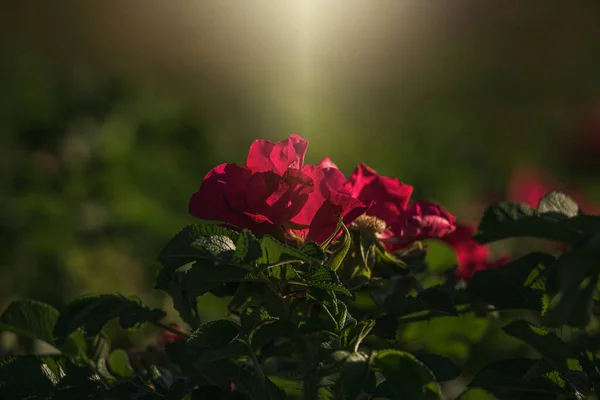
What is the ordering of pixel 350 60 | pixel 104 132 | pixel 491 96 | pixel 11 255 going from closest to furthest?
pixel 11 255 → pixel 104 132 → pixel 491 96 → pixel 350 60

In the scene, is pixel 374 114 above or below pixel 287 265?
above

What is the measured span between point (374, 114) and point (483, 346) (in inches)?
175

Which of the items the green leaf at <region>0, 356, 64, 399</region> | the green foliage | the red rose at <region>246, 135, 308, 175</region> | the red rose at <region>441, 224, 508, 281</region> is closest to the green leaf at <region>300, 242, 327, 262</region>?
the green foliage

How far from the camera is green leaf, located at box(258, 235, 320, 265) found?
594 millimetres

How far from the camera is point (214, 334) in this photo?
64 centimetres

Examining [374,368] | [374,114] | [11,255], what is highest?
[374,114]

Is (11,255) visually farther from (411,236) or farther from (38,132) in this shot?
(411,236)

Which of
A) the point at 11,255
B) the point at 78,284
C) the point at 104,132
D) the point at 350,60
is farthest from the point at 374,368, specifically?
the point at 350,60

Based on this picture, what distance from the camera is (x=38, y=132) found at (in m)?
2.50

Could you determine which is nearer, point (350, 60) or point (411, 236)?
point (411, 236)

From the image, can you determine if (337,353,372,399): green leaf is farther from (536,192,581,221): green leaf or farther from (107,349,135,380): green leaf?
(107,349,135,380): green leaf

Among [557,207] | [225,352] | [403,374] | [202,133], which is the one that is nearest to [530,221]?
[557,207]

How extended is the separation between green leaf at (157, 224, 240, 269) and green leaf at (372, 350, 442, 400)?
0.14 m

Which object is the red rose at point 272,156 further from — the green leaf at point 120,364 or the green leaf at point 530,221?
the green leaf at point 120,364
